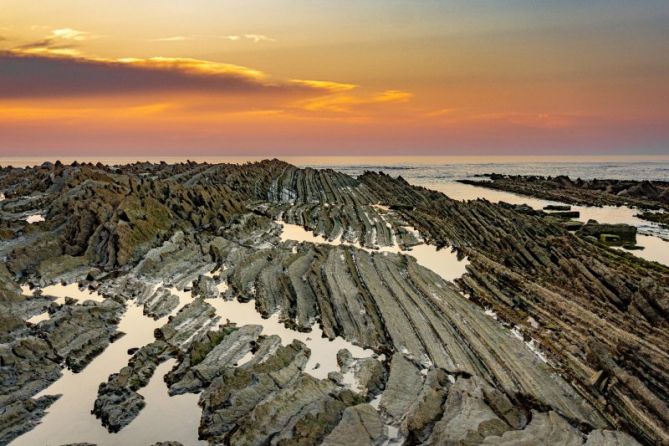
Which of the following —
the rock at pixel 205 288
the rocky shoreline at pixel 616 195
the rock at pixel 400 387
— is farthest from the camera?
the rocky shoreline at pixel 616 195

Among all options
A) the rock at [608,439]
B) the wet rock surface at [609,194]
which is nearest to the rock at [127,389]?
the rock at [608,439]

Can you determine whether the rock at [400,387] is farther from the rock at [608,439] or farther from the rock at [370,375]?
the rock at [608,439]

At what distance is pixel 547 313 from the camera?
1770cm

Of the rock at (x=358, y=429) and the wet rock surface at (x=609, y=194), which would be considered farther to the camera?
the wet rock surface at (x=609, y=194)

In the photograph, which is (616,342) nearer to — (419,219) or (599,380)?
(599,380)

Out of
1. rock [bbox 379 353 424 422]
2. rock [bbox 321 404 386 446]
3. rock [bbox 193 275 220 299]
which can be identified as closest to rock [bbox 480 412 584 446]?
rock [bbox 321 404 386 446]

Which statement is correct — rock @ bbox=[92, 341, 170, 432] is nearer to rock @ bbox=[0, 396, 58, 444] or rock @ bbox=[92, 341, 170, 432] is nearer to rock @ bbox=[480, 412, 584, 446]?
rock @ bbox=[0, 396, 58, 444]

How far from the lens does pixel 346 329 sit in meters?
16.7

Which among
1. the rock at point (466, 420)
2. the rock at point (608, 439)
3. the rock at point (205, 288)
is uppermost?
the rock at point (466, 420)

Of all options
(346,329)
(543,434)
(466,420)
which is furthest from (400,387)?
(346,329)

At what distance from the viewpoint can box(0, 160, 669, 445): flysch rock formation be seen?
11.0m

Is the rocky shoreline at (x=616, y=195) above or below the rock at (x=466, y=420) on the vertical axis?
above

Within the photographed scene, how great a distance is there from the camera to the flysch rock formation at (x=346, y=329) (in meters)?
11.0

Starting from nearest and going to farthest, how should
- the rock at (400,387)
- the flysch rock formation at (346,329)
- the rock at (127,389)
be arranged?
1. the flysch rock formation at (346,329)
2. the rock at (400,387)
3. the rock at (127,389)
